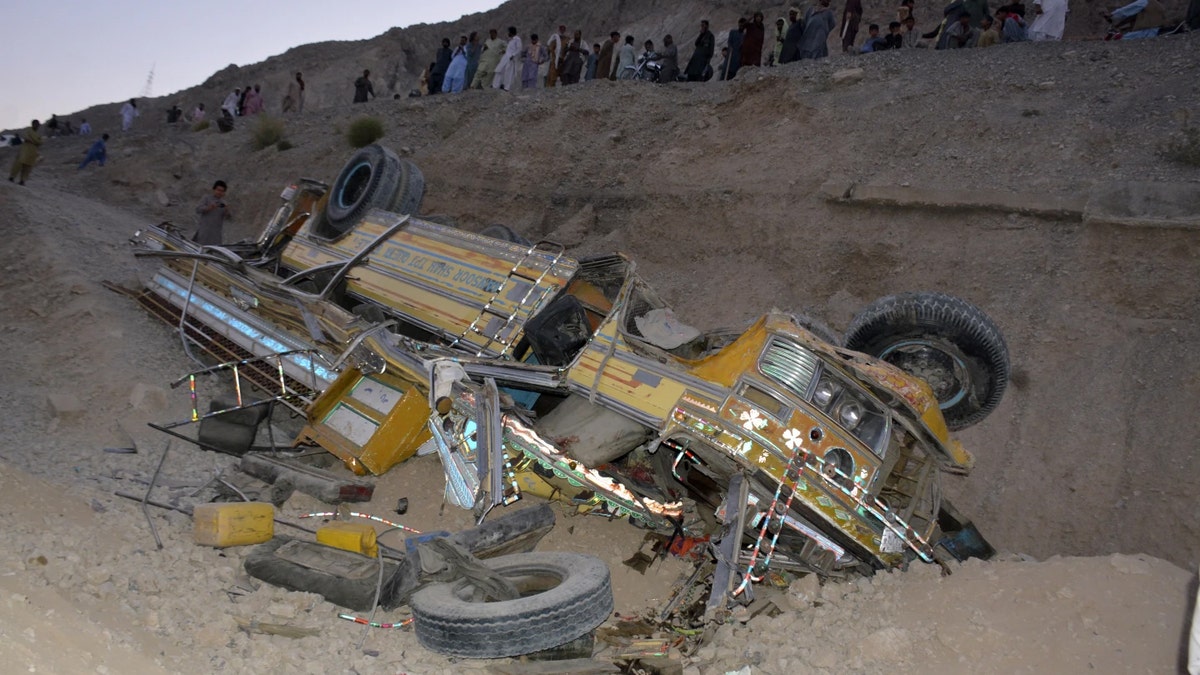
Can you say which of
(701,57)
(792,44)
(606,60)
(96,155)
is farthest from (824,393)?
(96,155)

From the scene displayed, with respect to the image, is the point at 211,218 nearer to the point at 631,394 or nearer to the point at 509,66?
the point at 509,66

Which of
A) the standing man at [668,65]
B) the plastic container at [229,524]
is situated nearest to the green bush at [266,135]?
the standing man at [668,65]

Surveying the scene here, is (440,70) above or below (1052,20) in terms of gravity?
below

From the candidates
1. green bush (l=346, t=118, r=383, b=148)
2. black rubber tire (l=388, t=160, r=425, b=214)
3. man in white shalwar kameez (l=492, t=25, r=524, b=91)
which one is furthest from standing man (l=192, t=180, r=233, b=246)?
man in white shalwar kameez (l=492, t=25, r=524, b=91)

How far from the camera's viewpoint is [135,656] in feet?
10.9

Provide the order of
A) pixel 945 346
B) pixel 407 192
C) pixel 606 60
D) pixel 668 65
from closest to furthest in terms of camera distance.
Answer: pixel 945 346 < pixel 407 192 < pixel 668 65 < pixel 606 60

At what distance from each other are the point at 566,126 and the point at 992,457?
29.0 ft

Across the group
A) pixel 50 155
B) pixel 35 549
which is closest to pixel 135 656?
pixel 35 549

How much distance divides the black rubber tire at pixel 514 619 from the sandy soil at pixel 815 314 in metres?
0.22

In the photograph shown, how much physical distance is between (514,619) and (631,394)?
1547mm

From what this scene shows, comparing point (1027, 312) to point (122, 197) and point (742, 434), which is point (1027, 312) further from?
point (122, 197)

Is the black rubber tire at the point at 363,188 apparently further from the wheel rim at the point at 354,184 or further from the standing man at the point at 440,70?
the standing man at the point at 440,70

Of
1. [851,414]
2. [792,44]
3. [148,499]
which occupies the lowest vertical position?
[148,499]

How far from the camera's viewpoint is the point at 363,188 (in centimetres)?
852
